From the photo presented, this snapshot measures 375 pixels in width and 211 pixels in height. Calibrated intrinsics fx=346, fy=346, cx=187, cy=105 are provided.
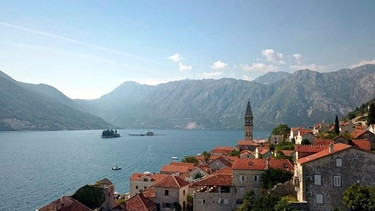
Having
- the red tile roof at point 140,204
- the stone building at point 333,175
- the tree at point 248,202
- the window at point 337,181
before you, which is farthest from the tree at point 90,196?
the window at point 337,181

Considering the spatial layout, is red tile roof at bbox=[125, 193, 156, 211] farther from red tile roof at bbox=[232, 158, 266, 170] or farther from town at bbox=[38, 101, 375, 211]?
red tile roof at bbox=[232, 158, 266, 170]

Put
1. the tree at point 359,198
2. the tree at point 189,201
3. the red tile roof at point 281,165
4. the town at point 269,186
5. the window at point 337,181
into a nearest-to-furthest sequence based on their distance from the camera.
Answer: the tree at point 359,198
the town at point 269,186
the window at point 337,181
the red tile roof at point 281,165
the tree at point 189,201

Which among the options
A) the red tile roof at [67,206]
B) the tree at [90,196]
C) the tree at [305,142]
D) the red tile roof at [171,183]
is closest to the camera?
the red tile roof at [67,206]

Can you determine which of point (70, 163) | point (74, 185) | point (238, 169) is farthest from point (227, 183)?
point (70, 163)

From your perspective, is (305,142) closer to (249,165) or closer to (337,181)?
(249,165)

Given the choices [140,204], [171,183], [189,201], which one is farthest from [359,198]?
[140,204]

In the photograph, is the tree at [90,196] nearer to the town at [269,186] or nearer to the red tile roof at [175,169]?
the town at [269,186]
